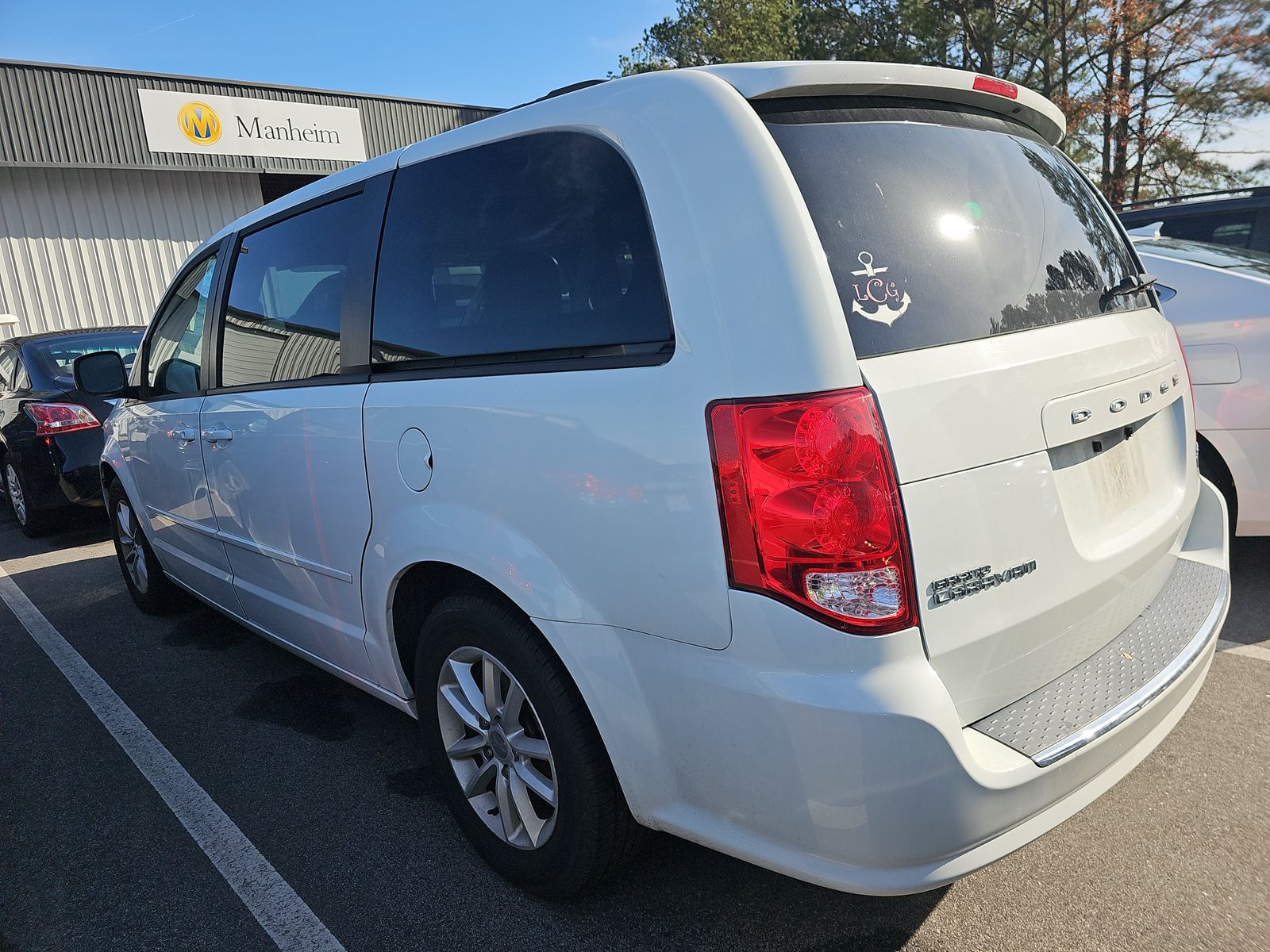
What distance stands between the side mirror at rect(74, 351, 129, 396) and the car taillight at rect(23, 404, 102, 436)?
295 centimetres

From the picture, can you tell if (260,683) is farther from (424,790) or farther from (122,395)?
(122,395)

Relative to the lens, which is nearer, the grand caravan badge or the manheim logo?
the grand caravan badge

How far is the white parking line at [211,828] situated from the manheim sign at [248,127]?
525 inches

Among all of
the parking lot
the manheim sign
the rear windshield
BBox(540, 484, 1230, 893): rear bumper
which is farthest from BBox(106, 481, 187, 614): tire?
the manheim sign

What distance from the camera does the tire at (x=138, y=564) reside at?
15.8ft

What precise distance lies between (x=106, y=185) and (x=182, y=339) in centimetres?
1379

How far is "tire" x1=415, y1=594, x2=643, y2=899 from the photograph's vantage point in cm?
205

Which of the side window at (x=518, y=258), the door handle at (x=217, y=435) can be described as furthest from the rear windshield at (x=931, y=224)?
the door handle at (x=217, y=435)

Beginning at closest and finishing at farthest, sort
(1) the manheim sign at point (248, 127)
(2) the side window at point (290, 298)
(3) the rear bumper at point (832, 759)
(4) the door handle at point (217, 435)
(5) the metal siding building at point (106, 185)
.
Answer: (3) the rear bumper at point (832, 759) < (2) the side window at point (290, 298) < (4) the door handle at point (217, 435) < (5) the metal siding building at point (106, 185) < (1) the manheim sign at point (248, 127)

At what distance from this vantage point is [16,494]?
734cm

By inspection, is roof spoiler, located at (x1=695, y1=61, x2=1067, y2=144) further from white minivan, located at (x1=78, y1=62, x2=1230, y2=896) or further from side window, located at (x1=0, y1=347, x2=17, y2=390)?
side window, located at (x1=0, y1=347, x2=17, y2=390)

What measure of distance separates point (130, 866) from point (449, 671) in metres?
1.17

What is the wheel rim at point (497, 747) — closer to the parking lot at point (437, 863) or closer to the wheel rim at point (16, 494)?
the parking lot at point (437, 863)

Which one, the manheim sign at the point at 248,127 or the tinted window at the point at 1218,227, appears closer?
the tinted window at the point at 1218,227
